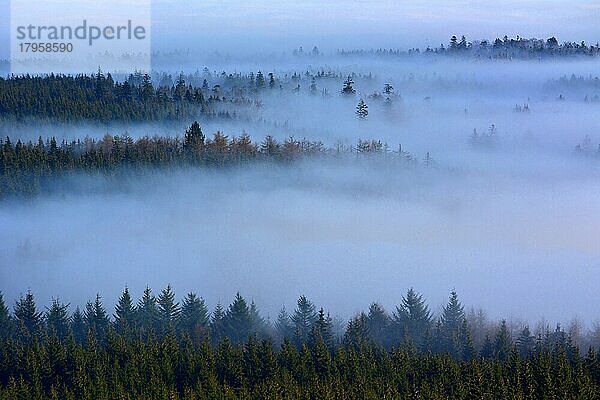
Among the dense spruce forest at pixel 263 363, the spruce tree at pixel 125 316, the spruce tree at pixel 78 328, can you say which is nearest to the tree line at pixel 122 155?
the dense spruce forest at pixel 263 363

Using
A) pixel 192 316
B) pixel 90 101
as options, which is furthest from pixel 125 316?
pixel 90 101

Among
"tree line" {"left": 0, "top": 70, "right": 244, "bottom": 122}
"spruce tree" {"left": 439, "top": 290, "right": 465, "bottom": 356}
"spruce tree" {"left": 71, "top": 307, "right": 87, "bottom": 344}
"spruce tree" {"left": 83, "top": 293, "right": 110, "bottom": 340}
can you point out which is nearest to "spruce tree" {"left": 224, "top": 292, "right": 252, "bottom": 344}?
"spruce tree" {"left": 83, "top": 293, "right": 110, "bottom": 340}

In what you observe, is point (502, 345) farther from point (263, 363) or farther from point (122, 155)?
point (122, 155)

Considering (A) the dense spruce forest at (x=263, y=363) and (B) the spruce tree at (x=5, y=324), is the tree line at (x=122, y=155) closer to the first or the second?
(B) the spruce tree at (x=5, y=324)

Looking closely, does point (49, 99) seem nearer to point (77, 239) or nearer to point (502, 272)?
point (77, 239)

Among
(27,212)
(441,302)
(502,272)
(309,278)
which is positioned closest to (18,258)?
(27,212)

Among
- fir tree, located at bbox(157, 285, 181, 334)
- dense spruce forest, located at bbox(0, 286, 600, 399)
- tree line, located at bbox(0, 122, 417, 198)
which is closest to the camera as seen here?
dense spruce forest, located at bbox(0, 286, 600, 399)

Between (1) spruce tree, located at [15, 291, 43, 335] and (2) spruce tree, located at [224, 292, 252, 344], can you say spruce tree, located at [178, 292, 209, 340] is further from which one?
(1) spruce tree, located at [15, 291, 43, 335]
